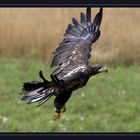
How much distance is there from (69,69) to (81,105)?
547 cm

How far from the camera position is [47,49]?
84.4ft

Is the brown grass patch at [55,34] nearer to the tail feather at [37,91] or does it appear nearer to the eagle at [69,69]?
the eagle at [69,69]

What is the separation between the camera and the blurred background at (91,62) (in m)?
24.5

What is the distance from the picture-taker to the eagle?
1848 cm

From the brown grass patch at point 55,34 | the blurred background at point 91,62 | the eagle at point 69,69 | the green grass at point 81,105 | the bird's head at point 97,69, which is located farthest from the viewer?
the brown grass patch at point 55,34

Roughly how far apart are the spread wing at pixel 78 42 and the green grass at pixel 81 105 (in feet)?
10.1

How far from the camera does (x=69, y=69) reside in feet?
63.7

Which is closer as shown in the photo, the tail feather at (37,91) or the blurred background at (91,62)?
the tail feather at (37,91)

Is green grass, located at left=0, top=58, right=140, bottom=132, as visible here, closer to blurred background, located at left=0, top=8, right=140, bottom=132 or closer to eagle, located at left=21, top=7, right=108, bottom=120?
blurred background, located at left=0, top=8, right=140, bottom=132

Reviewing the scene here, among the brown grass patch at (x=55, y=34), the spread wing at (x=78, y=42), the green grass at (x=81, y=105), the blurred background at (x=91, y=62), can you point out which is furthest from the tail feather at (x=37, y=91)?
the brown grass patch at (x=55, y=34)

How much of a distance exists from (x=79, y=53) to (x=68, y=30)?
2.20ft

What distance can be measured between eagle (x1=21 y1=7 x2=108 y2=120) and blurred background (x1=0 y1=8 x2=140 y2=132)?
358 centimetres

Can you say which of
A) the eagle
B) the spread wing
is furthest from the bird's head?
the spread wing

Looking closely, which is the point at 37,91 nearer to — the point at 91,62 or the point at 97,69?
the point at 97,69
